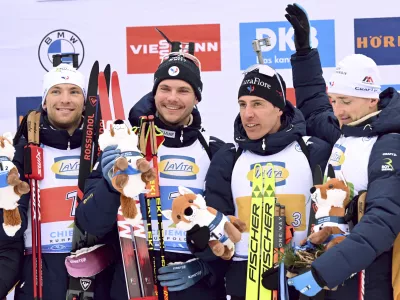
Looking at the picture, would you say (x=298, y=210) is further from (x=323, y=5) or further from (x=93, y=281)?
(x=323, y=5)

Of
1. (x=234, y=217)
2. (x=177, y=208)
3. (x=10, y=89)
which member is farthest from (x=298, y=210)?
(x=10, y=89)

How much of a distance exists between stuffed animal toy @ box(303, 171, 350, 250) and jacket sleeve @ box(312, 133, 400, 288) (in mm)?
117

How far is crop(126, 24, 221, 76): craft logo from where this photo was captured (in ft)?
17.8

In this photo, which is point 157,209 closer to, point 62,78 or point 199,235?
point 199,235

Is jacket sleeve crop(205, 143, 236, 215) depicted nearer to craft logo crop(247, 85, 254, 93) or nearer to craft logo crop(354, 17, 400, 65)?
craft logo crop(247, 85, 254, 93)

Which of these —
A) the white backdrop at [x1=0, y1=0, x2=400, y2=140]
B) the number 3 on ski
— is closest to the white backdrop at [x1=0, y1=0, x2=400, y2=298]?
the white backdrop at [x1=0, y1=0, x2=400, y2=140]

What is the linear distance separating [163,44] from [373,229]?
241 cm

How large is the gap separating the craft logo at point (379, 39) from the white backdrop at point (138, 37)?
3 cm

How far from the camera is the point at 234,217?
153 inches

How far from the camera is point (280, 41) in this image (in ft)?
17.8

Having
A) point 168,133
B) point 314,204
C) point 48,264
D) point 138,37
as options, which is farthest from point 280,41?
point 48,264

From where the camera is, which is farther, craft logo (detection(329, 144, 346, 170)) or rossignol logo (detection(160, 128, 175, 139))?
rossignol logo (detection(160, 128, 175, 139))

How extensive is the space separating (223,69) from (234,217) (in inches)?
67.9

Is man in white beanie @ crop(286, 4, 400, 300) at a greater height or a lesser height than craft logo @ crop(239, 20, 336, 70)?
lesser
